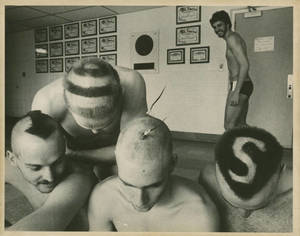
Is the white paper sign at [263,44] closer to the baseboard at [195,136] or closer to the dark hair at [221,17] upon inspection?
the dark hair at [221,17]

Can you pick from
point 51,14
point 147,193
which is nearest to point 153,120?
point 147,193

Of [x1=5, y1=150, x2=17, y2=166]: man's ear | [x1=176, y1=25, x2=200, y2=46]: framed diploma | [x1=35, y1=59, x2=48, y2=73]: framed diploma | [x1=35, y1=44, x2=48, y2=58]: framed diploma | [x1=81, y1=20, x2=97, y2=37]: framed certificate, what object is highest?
[x1=81, y1=20, x2=97, y2=37]: framed certificate

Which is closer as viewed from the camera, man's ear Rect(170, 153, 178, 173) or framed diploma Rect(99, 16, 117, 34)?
man's ear Rect(170, 153, 178, 173)

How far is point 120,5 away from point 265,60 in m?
0.55

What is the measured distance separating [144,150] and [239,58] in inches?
18.1

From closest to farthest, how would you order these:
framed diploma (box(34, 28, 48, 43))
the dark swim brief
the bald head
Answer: the bald head, the dark swim brief, framed diploma (box(34, 28, 48, 43))

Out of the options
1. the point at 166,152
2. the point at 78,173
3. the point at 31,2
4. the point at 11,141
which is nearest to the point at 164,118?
the point at 166,152

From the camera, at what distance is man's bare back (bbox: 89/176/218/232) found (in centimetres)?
84

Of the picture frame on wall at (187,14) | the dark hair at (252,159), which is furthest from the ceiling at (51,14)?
the dark hair at (252,159)

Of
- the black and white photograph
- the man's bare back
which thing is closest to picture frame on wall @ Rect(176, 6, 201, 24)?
the black and white photograph

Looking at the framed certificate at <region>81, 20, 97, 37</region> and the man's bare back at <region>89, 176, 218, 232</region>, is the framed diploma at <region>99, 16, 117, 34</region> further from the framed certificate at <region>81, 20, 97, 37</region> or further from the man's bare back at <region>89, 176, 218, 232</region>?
the man's bare back at <region>89, 176, 218, 232</region>

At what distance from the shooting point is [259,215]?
2.70 feet

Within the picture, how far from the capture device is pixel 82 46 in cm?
97

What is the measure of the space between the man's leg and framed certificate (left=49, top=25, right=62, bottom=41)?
26.4 inches
